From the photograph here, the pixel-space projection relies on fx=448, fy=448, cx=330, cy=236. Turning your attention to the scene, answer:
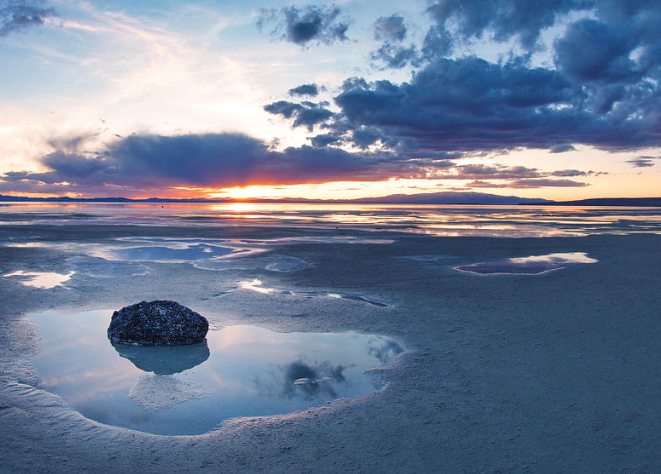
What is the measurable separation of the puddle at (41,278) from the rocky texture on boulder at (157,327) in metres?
5.22

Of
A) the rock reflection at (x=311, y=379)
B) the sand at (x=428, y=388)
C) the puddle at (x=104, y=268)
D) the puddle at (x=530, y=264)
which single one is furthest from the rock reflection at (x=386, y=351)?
the puddle at (x=104, y=268)

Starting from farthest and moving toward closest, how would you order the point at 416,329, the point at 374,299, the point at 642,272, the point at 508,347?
the point at 642,272 → the point at 374,299 → the point at 416,329 → the point at 508,347

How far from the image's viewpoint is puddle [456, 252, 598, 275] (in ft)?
46.0

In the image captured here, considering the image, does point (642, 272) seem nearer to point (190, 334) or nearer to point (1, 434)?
point (190, 334)

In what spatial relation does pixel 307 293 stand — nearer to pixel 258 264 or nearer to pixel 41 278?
pixel 258 264

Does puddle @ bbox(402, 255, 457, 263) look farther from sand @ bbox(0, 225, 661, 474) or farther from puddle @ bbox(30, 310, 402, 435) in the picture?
puddle @ bbox(30, 310, 402, 435)

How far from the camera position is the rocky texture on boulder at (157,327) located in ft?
23.0

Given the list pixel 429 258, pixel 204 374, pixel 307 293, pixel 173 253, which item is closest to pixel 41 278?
pixel 173 253

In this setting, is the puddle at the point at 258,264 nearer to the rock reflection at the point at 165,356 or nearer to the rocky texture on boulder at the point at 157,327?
the rocky texture on boulder at the point at 157,327

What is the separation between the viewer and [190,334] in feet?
23.2

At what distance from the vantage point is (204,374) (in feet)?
19.1

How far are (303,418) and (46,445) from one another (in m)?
2.33

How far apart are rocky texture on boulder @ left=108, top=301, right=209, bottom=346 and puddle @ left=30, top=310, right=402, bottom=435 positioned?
17 cm

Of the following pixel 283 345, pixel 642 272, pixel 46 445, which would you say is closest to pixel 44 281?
pixel 283 345
